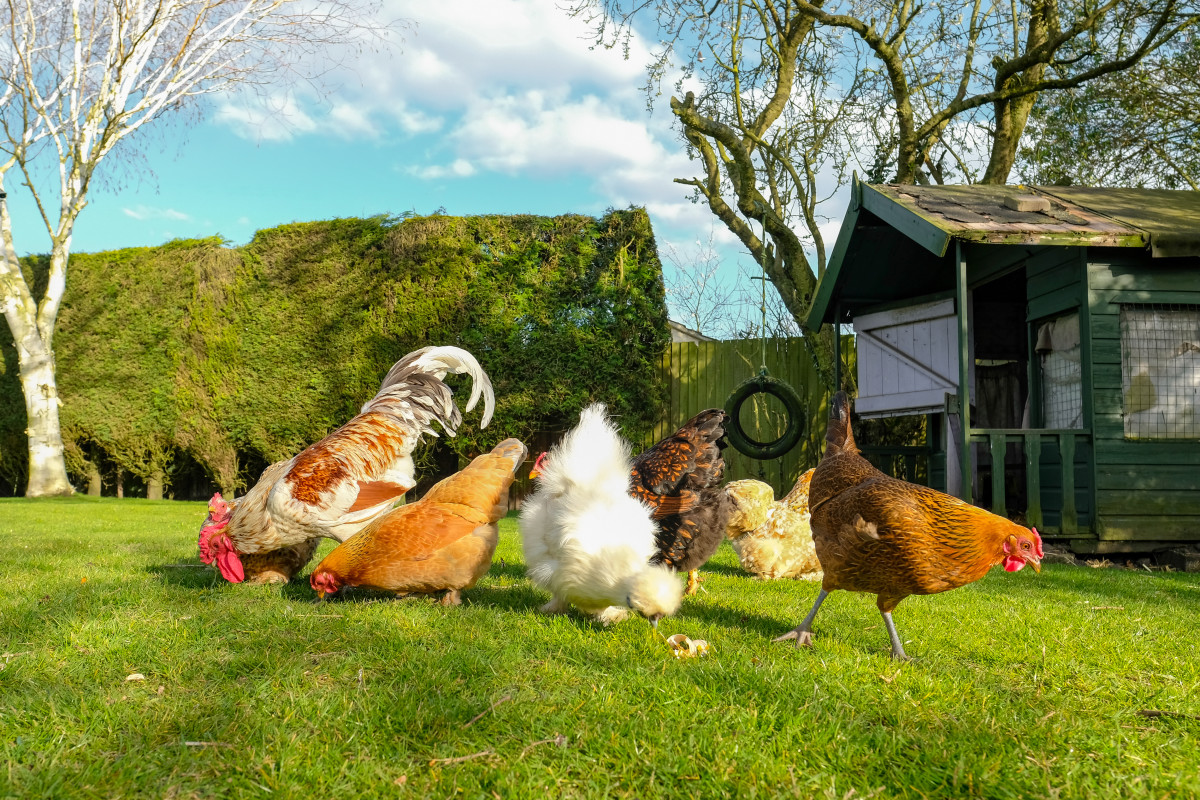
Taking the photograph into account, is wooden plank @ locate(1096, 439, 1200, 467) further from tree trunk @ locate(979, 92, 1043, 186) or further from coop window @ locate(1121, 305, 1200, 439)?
tree trunk @ locate(979, 92, 1043, 186)

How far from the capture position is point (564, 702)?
2.85m

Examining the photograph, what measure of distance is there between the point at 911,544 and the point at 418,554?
2.74 m

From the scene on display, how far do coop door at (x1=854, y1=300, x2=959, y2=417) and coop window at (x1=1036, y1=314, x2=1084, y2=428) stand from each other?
114 centimetres

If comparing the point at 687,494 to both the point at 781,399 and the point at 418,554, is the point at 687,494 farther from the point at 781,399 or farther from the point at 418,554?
the point at 781,399

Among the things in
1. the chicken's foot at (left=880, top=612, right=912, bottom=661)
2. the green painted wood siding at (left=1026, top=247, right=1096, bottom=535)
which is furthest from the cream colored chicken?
the green painted wood siding at (left=1026, top=247, right=1096, bottom=535)

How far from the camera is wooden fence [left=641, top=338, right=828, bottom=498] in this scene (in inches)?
547

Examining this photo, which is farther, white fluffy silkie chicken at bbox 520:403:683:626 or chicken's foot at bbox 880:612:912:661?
white fluffy silkie chicken at bbox 520:403:683:626

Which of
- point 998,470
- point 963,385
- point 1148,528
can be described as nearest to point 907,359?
point 963,385

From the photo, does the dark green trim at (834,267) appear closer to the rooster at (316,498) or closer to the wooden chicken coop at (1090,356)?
the wooden chicken coop at (1090,356)

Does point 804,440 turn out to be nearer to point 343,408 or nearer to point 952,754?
point 343,408

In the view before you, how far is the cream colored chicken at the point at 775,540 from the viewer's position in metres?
6.46

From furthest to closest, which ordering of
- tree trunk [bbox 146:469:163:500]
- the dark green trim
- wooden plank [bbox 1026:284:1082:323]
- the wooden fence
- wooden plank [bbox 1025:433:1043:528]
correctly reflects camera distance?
tree trunk [bbox 146:469:163:500]
the wooden fence
the dark green trim
wooden plank [bbox 1026:284:1082:323]
wooden plank [bbox 1025:433:1043:528]

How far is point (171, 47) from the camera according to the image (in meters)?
17.6

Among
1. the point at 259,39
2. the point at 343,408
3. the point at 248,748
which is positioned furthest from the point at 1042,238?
the point at 259,39
